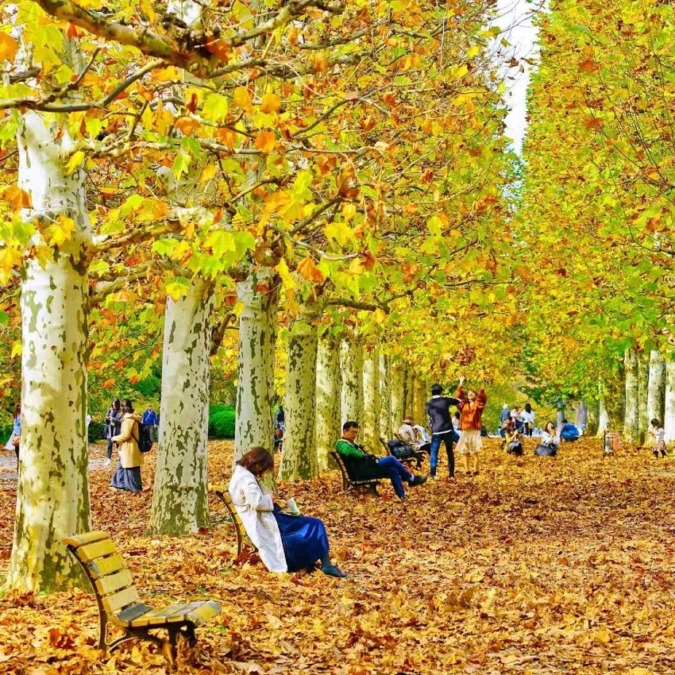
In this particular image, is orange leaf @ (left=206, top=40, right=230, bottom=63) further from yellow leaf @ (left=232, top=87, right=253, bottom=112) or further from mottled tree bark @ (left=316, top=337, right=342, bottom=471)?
mottled tree bark @ (left=316, top=337, right=342, bottom=471)

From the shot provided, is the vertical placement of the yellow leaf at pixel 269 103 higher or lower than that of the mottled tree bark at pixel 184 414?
higher

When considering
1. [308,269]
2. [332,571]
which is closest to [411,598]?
[332,571]

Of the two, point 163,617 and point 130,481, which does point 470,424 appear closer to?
point 130,481

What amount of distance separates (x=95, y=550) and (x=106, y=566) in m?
0.13

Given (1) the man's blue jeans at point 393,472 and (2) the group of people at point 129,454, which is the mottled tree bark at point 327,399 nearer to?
(2) the group of people at point 129,454

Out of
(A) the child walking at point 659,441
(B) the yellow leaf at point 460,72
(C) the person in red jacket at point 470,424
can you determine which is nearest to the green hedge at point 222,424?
(A) the child walking at point 659,441

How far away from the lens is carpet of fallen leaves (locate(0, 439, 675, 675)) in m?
7.26

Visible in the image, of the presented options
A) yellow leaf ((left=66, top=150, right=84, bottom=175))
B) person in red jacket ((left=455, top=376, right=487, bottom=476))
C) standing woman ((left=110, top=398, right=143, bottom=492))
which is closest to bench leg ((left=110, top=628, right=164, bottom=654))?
yellow leaf ((left=66, top=150, right=84, bottom=175))

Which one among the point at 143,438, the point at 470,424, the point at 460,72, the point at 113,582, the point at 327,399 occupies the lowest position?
the point at 113,582

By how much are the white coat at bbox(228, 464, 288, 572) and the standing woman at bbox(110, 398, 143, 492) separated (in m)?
8.95

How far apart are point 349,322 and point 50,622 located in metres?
14.2

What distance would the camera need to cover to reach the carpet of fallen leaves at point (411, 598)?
7.26 meters

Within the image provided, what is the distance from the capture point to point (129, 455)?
19781mm

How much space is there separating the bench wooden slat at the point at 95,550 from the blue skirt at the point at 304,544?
346 cm
